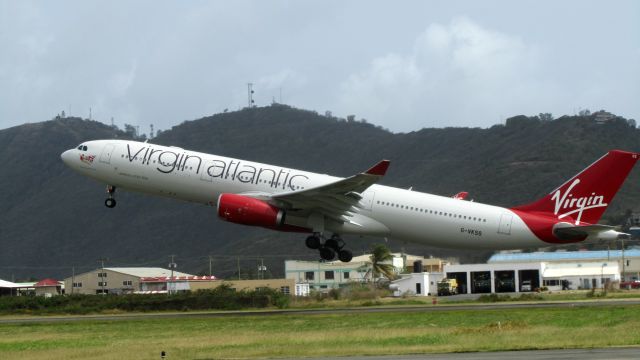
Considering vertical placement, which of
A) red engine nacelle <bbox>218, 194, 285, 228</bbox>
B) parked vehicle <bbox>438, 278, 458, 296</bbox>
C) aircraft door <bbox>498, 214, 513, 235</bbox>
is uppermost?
red engine nacelle <bbox>218, 194, 285, 228</bbox>

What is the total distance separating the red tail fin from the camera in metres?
48.2

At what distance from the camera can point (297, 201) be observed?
47.5 meters

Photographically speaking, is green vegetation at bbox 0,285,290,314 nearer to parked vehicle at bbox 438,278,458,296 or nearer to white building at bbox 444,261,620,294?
parked vehicle at bbox 438,278,458,296

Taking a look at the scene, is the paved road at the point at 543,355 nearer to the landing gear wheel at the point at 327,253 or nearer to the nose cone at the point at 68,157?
the landing gear wheel at the point at 327,253

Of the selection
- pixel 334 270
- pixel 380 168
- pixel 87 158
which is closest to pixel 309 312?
pixel 380 168

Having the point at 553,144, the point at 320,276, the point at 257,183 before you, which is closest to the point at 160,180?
the point at 257,183

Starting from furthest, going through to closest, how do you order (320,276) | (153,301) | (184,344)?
(320,276) < (153,301) < (184,344)

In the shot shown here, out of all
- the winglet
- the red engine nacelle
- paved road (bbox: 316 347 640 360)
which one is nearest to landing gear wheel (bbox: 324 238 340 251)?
the red engine nacelle

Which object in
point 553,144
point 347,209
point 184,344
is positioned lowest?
point 184,344

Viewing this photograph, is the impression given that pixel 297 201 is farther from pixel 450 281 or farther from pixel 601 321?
pixel 450 281

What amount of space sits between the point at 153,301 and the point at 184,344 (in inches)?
918

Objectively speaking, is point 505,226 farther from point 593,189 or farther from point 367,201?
point 367,201

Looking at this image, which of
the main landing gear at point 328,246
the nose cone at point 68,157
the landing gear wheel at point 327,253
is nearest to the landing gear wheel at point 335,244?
the main landing gear at point 328,246

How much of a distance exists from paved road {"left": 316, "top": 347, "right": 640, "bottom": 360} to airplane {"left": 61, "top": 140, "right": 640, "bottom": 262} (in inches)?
802
